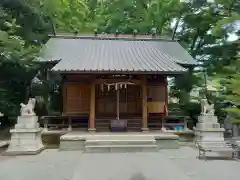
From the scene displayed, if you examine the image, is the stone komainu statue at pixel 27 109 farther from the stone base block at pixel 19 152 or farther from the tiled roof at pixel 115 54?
the tiled roof at pixel 115 54

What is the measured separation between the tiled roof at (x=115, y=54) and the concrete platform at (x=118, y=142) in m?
2.79

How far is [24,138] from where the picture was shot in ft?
31.9

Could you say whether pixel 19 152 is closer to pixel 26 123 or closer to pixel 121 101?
pixel 26 123

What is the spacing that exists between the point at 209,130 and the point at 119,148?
13.2 feet

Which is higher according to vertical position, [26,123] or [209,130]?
[26,123]

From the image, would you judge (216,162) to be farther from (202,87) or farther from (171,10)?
(171,10)

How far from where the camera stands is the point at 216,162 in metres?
7.67

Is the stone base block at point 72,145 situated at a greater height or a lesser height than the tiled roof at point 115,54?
lesser

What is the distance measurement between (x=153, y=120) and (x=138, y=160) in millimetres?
5191

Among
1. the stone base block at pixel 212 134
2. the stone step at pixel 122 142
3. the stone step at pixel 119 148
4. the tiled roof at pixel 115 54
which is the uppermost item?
the tiled roof at pixel 115 54

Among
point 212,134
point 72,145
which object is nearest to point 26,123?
point 72,145

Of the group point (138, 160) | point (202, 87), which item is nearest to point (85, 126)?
point (138, 160)

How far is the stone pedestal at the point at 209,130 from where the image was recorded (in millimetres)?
10625

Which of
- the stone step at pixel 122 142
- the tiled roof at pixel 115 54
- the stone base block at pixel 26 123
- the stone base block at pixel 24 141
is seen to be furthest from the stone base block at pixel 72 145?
the tiled roof at pixel 115 54
